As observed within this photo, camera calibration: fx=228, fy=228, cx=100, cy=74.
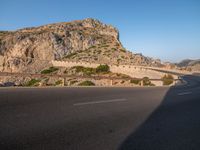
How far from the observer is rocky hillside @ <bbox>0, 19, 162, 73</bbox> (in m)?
94.2

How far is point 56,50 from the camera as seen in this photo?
109188mm

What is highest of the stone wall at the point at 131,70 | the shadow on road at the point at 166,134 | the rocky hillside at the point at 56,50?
the rocky hillside at the point at 56,50

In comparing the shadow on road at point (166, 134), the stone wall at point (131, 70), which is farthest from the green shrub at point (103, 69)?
the shadow on road at point (166, 134)

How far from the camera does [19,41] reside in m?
109

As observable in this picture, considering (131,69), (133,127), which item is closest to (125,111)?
(133,127)

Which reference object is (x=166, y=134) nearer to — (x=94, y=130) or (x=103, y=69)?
(x=94, y=130)

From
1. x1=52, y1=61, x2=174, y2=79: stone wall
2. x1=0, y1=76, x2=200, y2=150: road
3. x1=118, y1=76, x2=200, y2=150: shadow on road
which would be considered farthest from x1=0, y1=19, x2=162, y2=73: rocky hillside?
x1=0, y1=76, x2=200, y2=150: road

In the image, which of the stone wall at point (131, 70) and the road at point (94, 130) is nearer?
the road at point (94, 130)

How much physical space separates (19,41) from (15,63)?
1981 centimetres

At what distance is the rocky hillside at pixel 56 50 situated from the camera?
94175mm

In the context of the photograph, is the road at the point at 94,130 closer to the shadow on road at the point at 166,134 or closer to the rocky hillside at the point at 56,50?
the shadow on road at the point at 166,134

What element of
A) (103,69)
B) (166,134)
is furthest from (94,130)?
(103,69)

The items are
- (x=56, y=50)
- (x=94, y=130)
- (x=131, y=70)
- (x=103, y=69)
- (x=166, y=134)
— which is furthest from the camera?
(x=56, y=50)

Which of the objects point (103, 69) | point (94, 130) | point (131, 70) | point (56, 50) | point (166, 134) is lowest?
point (166, 134)
